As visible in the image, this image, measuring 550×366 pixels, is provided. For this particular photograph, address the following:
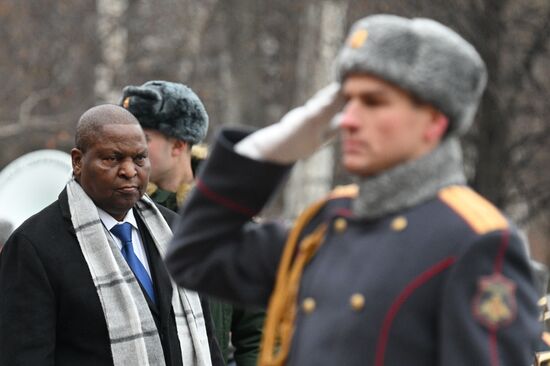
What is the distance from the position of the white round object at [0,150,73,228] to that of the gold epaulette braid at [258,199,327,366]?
5.54 metres

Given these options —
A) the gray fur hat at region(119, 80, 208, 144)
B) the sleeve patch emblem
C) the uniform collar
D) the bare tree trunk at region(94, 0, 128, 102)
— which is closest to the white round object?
the gray fur hat at region(119, 80, 208, 144)

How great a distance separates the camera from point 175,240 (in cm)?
414

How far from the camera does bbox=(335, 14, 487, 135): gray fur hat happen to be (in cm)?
371

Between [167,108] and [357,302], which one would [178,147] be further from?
[357,302]

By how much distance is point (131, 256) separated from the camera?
19.9 ft

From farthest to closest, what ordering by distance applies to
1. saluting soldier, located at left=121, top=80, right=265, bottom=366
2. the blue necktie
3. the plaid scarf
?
1. saluting soldier, located at left=121, top=80, right=265, bottom=366
2. the blue necktie
3. the plaid scarf

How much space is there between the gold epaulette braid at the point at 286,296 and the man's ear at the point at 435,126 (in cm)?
41

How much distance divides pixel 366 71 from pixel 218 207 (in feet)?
1.90

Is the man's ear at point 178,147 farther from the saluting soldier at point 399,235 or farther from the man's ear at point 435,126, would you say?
the man's ear at point 435,126

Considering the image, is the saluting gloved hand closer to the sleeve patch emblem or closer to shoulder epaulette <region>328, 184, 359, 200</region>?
shoulder epaulette <region>328, 184, 359, 200</region>

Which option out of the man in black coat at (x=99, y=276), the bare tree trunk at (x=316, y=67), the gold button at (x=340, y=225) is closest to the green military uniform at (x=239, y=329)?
the man in black coat at (x=99, y=276)

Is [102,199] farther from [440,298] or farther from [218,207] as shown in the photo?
[440,298]

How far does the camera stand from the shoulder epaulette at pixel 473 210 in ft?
12.0

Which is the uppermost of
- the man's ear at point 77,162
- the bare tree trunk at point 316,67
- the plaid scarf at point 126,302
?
the man's ear at point 77,162
